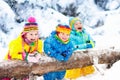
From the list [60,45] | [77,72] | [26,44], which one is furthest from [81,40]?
[26,44]

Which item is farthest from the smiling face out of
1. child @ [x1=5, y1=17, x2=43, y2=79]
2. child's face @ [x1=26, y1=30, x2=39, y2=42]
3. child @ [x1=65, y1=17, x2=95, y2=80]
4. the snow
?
the snow

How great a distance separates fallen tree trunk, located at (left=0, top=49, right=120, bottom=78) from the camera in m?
5.23

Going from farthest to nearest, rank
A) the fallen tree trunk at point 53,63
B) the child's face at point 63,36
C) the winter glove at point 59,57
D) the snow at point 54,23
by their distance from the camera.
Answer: the snow at point 54,23 < the child's face at point 63,36 < the winter glove at point 59,57 < the fallen tree trunk at point 53,63

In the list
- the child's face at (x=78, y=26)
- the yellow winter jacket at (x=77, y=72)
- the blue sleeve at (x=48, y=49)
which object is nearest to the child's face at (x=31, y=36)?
the blue sleeve at (x=48, y=49)

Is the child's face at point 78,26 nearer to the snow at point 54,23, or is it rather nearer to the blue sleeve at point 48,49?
the blue sleeve at point 48,49

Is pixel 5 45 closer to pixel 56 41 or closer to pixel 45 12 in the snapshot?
pixel 45 12

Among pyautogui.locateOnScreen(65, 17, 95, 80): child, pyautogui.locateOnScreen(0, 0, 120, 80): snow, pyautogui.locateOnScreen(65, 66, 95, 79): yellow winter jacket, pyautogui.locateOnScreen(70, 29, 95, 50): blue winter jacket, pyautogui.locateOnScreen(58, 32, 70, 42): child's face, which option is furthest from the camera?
pyautogui.locateOnScreen(0, 0, 120, 80): snow

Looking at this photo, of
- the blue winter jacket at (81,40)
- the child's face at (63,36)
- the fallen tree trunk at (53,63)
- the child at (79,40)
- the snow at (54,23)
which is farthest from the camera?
the snow at (54,23)

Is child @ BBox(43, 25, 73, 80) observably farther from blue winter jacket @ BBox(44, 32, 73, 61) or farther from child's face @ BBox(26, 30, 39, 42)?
child's face @ BBox(26, 30, 39, 42)

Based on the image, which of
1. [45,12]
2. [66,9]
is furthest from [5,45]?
[66,9]

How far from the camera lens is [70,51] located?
5.61 metres

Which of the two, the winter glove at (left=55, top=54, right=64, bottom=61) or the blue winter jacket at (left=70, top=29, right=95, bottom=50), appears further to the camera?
the blue winter jacket at (left=70, top=29, right=95, bottom=50)

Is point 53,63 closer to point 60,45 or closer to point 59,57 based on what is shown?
point 59,57

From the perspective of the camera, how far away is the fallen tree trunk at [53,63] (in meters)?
5.23
